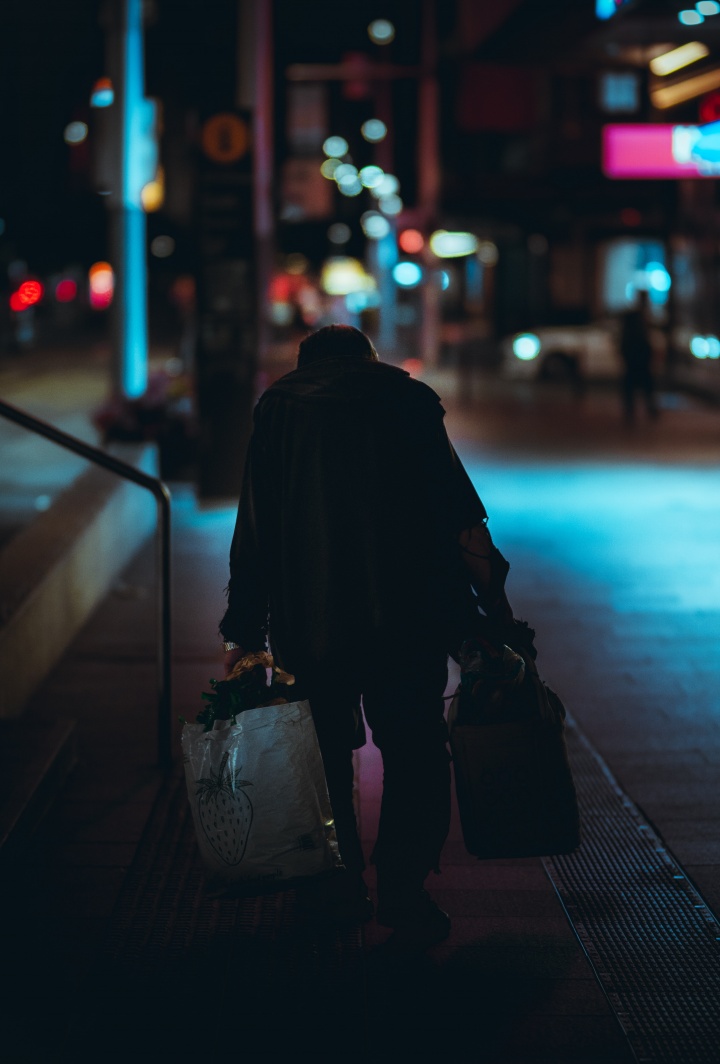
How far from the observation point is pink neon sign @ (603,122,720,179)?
1467 cm

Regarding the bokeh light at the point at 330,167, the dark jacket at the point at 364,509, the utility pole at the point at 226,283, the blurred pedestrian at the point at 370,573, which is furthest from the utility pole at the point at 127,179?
the bokeh light at the point at 330,167

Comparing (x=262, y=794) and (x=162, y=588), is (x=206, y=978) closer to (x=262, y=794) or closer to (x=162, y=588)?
(x=262, y=794)

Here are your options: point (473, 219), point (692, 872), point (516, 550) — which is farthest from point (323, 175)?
point (692, 872)

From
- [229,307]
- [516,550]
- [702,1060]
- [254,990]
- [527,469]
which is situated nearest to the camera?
Result: [702,1060]

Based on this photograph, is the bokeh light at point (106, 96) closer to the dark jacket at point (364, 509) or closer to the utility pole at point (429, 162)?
the dark jacket at point (364, 509)

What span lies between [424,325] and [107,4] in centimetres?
2209

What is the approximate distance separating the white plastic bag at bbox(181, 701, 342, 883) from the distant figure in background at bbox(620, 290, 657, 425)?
16.0 metres

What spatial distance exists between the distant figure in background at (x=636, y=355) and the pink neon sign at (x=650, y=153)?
3.81 meters

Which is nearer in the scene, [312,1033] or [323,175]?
[312,1033]

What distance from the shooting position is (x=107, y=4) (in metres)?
12.5

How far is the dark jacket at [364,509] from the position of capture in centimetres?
358

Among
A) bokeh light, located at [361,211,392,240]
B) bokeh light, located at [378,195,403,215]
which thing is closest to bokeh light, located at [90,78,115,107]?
bokeh light, located at [361,211,392,240]

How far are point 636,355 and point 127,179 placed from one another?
8.80 meters

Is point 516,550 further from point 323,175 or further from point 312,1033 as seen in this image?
point 323,175
